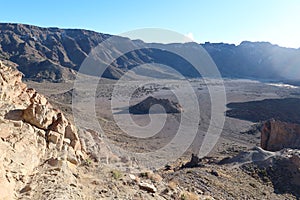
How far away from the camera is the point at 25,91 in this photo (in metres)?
12.0

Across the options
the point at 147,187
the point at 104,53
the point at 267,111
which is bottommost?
the point at 267,111

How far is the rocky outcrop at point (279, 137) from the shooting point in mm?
25609

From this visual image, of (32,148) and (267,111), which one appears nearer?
(32,148)

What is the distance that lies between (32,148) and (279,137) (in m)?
21.3

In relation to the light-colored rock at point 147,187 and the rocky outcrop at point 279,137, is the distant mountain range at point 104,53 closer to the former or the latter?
the rocky outcrop at point 279,137

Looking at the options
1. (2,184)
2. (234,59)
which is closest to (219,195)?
(2,184)

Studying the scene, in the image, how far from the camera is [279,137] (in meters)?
25.8

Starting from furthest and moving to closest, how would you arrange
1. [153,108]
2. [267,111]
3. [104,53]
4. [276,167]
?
[104,53] → [267,111] → [153,108] → [276,167]

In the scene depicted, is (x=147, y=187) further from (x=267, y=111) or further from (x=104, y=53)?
(x=104, y=53)

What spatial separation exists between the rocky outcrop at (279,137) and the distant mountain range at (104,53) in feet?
239

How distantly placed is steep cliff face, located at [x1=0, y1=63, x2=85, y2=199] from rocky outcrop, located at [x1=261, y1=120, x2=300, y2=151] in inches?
716

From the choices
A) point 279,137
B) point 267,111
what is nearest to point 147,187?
A: point 279,137

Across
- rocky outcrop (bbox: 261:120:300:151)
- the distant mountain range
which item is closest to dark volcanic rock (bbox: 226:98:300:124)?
rocky outcrop (bbox: 261:120:300:151)

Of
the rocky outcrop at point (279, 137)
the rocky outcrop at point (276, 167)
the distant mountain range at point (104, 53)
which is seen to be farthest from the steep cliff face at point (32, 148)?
the distant mountain range at point (104, 53)
